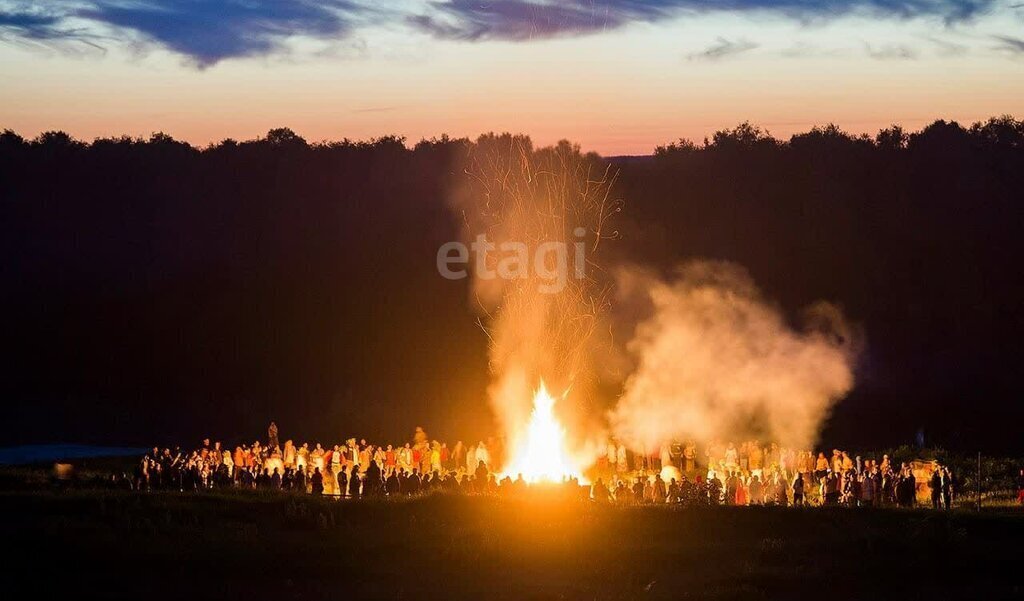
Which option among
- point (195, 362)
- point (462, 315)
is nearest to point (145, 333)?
point (195, 362)

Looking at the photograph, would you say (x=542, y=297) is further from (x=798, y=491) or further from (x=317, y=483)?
(x=798, y=491)

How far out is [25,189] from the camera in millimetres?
85375

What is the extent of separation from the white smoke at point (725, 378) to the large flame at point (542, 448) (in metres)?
3.41

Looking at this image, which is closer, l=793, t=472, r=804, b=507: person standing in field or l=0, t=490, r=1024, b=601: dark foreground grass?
l=0, t=490, r=1024, b=601: dark foreground grass

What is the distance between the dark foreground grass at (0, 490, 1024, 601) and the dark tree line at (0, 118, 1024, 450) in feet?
60.6

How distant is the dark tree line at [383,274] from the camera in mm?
54406

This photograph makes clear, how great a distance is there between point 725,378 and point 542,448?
987cm

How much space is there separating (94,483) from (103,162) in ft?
198

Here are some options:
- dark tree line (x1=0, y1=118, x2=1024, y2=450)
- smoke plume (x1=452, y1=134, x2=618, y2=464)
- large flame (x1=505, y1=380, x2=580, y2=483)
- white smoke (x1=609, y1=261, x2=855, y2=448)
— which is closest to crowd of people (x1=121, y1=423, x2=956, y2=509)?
large flame (x1=505, y1=380, x2=580, y2=483)

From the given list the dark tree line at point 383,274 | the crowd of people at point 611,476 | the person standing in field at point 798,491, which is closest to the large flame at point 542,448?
the crowd of people at point 611,476

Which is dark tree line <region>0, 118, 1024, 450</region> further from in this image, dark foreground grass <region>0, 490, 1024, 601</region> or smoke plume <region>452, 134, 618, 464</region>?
dark foreground grass <region>0, 490, 1024, 601</region>

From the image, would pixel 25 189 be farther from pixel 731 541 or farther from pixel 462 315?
pixel 731 541

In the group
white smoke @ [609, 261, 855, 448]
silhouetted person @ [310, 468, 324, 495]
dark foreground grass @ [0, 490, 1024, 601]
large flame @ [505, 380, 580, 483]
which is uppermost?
white smoke @ [609, 261, 855, 448]

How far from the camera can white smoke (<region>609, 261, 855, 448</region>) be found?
43.6 m
